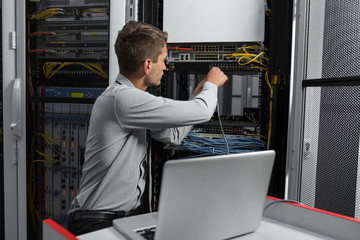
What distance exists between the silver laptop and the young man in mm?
423

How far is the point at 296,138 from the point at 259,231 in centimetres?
77

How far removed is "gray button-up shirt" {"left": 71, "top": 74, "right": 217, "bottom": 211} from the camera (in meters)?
1.32

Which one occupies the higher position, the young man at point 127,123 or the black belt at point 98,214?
the young man at point 127,123

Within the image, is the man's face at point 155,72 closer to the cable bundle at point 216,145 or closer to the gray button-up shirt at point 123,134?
the gray button-up shirt at point 123,134

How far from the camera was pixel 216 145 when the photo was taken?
6.34 ft

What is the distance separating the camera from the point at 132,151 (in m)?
1.42

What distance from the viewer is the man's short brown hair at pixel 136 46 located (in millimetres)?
1438

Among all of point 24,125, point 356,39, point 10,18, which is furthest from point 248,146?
point 10,18

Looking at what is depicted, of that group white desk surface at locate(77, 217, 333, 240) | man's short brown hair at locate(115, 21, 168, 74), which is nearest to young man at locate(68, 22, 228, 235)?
man's short brown hair at locate(115, 21, 168, 74)

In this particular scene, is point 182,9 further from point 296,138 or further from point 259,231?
point 259,231

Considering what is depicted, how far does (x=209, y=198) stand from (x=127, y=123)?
2.14ft

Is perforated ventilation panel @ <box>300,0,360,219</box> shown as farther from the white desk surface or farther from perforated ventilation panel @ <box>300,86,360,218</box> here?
the white desk surface

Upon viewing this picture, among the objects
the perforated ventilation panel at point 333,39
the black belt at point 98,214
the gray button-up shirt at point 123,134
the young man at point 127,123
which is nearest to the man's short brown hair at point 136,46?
the young man at point 127,123

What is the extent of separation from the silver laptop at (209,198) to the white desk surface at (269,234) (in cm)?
2
